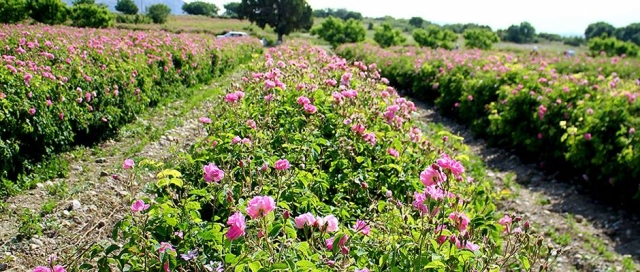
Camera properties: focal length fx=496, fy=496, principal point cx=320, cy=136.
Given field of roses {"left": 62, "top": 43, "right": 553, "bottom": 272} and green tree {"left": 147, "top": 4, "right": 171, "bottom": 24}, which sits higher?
field of roses {"left": 62, "top": 43, "right": 553, "bottom": 272}

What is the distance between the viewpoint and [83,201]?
474 cm

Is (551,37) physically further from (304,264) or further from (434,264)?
(304,264)

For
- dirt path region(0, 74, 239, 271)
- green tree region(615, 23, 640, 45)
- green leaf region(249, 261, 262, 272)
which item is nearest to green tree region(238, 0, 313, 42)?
dirt path region(0, 74, 239, 271)

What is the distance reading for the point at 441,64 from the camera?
12.3 metres

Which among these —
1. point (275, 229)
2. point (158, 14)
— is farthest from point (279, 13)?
point (275, 229)

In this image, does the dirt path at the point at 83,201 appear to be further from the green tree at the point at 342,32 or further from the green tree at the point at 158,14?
the green tree at the point at 158,14

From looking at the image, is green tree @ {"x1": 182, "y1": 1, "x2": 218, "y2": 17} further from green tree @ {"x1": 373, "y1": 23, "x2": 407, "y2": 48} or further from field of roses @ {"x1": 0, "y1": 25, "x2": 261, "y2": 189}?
field of roses @ {"x1": 0, "y1": 25, "x2": 261, "y2": 189}

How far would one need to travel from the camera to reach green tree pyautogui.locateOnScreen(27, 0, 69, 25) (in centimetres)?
2642

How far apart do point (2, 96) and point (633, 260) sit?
239 inches

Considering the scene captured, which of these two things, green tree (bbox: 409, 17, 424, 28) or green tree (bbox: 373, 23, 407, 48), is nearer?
green tree (bbox: 373, 23, 407, 48)

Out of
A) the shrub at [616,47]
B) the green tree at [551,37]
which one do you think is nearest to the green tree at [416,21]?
the green tree at [551,37]

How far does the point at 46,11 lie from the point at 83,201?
26.8 m

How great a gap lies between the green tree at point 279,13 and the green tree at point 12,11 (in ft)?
80.0

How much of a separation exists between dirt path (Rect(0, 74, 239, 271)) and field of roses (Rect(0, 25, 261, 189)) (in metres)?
0.34
